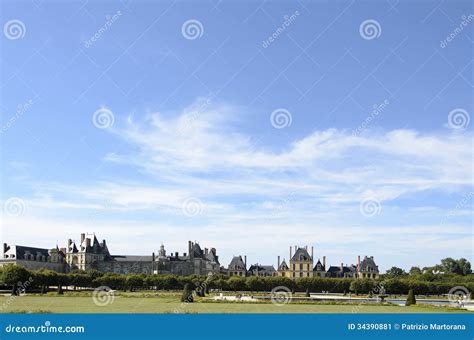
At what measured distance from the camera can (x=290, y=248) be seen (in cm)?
9594

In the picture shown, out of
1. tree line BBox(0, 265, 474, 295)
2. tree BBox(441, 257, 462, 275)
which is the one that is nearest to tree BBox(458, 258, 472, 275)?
tree BBox(441, 257, 462, 275)

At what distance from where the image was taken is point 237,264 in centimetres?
10738

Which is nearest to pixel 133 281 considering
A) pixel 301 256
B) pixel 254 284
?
pixel 254 284

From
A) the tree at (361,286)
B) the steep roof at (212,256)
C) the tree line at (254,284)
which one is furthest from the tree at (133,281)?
the steep roof at (212,256)

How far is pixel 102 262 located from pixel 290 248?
115 feet

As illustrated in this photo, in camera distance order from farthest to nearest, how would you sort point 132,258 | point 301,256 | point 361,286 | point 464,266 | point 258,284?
point 464,266 < point 132,258 < point 301,256 < point 258,284 < point 361,286

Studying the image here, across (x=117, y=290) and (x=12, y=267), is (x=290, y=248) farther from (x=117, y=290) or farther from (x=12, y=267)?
(x=12, y=267)

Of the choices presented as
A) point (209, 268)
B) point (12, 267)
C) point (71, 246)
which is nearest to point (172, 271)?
point (209, 268)

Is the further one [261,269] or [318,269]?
[261,269]

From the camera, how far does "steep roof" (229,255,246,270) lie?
352ft

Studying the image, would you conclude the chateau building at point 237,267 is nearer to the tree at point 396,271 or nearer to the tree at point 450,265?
the tree at point 396,271
